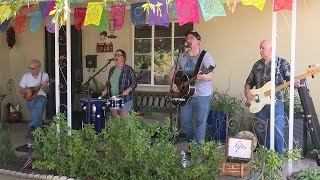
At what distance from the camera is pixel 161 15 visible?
5.27 m

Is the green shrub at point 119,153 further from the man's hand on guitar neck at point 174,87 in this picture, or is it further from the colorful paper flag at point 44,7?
the colorful paper flag at point 44,7

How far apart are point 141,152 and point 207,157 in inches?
26.9

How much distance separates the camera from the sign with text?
13.6 ft

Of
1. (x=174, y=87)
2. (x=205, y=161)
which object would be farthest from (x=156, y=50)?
(x=205, y=161)

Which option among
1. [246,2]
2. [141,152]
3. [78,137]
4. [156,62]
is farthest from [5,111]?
[246,2]

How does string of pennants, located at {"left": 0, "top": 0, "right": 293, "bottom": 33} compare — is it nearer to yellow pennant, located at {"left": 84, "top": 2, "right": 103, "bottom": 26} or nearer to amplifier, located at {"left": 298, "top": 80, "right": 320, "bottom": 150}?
yellow pennant, located at {"left": 84, "top": 2, "right": 103, "bottom": 26}

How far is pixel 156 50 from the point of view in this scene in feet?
27.1

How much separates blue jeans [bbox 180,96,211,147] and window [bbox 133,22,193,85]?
2302 millimetres

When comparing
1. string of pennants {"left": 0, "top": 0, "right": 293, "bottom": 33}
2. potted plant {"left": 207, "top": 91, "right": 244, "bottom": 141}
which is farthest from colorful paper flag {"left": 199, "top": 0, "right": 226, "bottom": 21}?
potted plant {"left": 207, "top": 91, "right": 244, "bottom": 141}

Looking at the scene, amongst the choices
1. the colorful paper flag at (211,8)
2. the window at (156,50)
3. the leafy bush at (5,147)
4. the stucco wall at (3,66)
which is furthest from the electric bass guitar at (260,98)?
the stucco wall at (3,66)

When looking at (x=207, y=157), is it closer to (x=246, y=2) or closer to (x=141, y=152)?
(x=141, y=152)

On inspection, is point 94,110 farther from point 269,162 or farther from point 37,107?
point 269,162

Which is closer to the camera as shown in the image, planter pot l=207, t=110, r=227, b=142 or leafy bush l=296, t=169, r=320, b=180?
leafy bush l=296, t=169, r=320, b=180

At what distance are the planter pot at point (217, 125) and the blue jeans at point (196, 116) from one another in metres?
1.10
